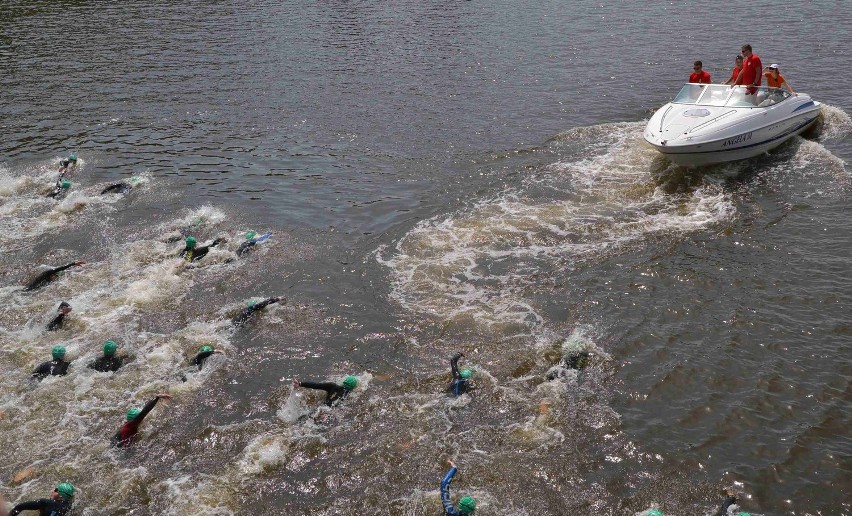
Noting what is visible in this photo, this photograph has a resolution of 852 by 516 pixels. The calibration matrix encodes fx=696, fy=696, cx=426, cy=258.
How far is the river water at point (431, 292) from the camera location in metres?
11.9

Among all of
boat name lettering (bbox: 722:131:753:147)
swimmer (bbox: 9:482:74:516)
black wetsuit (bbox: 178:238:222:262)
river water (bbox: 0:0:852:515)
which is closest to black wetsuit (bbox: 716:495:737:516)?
river water (bbox: 0:0:852:515)

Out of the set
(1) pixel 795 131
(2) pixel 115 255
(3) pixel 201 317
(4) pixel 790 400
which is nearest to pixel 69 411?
(3) pixel 201 317

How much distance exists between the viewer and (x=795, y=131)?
23.1 metres

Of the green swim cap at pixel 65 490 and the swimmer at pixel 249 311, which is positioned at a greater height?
the swimmer at pixel 249 311

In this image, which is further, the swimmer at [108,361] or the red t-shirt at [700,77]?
the red t-shirt at [700,77]

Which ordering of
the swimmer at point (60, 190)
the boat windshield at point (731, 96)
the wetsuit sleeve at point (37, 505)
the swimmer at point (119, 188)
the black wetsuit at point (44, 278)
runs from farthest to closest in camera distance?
the swimmer at point (119, 188) < the swimmer at point (60, 190) < the boat windshield at point (731, 96) < the black wetsuit at point (44, 278) < the wetsuit sleeve at point (37, 505)

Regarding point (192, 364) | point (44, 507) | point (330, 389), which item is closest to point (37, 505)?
point (44, 507)

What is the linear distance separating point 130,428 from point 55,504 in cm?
188

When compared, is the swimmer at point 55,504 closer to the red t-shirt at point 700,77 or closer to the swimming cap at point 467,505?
the swimming cap at point 467,505

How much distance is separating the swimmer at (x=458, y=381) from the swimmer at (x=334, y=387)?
1.94 metres

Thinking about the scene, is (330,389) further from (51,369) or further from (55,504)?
(51,369)

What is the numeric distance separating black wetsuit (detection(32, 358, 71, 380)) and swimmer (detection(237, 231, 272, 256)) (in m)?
5.75

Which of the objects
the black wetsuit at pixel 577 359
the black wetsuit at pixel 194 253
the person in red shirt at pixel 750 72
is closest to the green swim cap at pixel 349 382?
the black wetsuit at pixel 577 359

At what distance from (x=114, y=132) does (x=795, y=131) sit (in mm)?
25501
